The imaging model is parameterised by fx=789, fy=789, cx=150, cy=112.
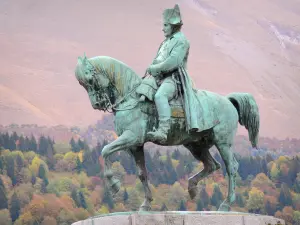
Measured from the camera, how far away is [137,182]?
90.4 ft

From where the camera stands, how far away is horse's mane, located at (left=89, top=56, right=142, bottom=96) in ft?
40.1

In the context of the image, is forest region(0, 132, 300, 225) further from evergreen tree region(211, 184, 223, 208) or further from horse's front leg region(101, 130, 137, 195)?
horse's front leg region(101, 130, 137, 195)

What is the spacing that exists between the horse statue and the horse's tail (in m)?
0.38

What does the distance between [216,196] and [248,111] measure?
48.9ft

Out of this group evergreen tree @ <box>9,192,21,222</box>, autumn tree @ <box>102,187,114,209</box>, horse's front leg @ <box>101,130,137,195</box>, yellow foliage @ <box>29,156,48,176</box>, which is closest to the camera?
horse's front leg @ <box>101,130,137,195</box>

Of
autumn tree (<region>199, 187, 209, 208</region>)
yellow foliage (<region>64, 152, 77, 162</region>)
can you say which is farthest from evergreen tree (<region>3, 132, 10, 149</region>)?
autumn tree (<region>199, 187, 209, 208</region>)

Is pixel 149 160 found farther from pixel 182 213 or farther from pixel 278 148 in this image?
pixel 182 213

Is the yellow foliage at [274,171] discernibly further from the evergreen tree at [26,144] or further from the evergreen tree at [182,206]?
the evergreen tree at [26,144]

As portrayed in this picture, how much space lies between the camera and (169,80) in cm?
1229

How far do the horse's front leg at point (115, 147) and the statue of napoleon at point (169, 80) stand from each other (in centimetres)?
29

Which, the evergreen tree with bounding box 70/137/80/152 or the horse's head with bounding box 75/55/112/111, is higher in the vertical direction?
the horse's head with bounding box 75/55/112/111

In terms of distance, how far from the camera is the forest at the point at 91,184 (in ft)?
88.7

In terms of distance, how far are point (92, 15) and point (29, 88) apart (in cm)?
382

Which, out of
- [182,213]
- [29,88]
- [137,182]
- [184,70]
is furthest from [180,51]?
[29,88]
